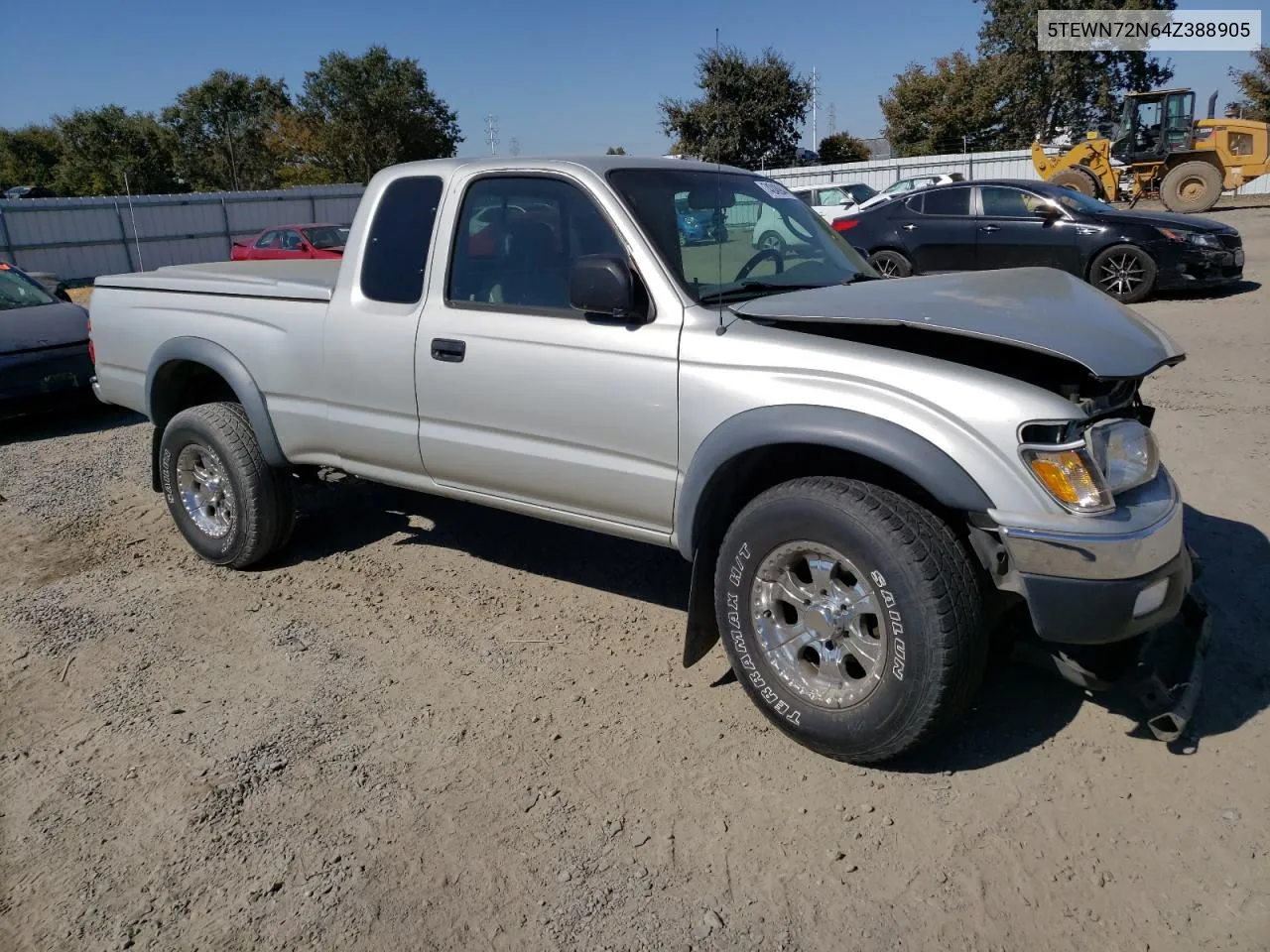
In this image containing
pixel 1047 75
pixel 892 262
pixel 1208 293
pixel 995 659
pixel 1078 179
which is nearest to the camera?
pixel 995 659

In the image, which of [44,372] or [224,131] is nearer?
[44,372]

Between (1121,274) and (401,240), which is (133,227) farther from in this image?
(401,240)

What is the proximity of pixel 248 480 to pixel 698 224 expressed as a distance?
8.58ft

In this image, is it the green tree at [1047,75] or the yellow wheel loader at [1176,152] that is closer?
the yellow wheel loader at [1176,152]

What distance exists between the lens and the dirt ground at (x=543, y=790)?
2.59 meters

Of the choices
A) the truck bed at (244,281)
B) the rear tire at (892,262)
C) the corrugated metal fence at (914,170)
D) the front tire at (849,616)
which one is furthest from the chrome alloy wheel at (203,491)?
the corrugated metal fence at (914,170)

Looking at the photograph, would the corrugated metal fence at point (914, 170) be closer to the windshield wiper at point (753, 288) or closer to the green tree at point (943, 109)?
the green tree at point (943, 109)

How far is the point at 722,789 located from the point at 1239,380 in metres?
6.74

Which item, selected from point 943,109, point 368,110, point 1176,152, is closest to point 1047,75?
point 943,109

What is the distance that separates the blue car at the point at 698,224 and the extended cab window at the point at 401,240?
110 cm

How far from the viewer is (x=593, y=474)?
12.0ft

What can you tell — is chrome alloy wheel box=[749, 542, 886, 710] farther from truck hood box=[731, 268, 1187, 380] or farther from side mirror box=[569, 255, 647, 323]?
side mirror box=[569, 255, 647, 323]

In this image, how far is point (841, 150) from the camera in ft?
159

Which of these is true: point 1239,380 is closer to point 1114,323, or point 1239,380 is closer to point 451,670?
point 1114,323
